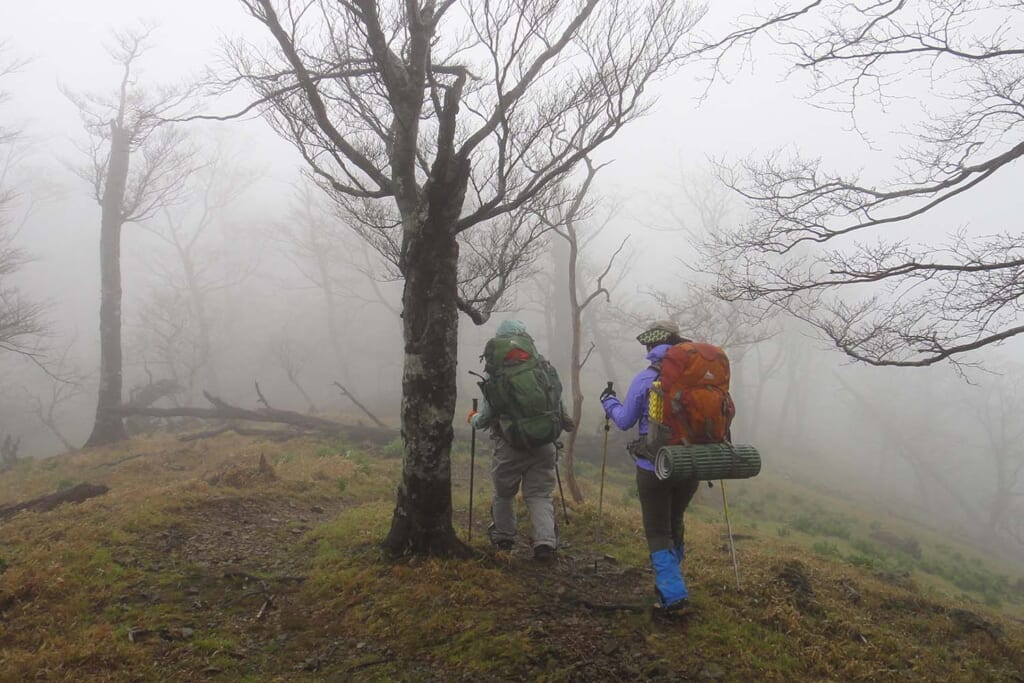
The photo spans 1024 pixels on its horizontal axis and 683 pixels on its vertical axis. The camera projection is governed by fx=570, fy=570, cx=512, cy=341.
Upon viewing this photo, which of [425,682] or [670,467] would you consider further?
[670,467]

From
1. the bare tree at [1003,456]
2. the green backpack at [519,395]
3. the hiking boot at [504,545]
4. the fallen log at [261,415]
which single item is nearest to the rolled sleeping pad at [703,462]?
the green backpack at [519,395]

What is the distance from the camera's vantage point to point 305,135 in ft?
22.5

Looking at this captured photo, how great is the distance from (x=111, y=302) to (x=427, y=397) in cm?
1582

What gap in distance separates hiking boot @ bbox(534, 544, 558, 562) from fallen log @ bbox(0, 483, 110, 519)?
22.2 ft

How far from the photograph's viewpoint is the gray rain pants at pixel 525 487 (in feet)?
19.2

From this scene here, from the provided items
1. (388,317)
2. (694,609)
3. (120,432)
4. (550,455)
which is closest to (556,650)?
(694,609)

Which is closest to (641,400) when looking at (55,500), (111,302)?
(55,500)

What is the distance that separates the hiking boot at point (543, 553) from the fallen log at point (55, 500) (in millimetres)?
6759

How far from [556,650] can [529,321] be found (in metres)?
45.1

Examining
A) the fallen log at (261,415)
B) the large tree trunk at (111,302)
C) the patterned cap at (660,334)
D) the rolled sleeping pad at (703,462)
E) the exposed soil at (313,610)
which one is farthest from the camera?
the fallen log at (261,415)

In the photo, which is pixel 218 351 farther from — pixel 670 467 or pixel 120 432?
pixel 670 467

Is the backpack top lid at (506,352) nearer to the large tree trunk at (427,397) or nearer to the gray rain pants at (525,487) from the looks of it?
the large tree trunk at (427,397)

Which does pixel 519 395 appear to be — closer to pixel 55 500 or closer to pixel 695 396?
pixel 695 396

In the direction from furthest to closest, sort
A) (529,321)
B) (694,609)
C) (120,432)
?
(529,321) < (120,432) < (694,609)
